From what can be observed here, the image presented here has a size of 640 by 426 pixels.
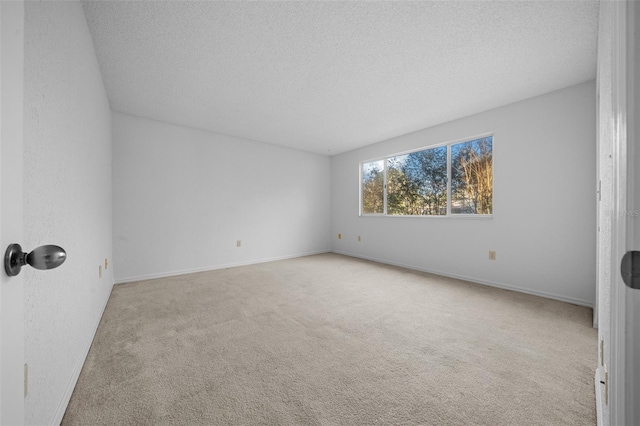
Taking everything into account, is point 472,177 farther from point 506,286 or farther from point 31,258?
point 31,258

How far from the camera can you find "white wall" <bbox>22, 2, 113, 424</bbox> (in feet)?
3.17

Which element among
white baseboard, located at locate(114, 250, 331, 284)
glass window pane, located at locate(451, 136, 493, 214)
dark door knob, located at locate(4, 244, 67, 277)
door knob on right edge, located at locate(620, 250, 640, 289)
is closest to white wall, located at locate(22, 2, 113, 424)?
dark door knob, located at locate(4, 244, 67, 277)

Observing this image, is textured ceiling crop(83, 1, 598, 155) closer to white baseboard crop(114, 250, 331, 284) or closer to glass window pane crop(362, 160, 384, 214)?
glass window pane crop(362, 160, 384, 214)

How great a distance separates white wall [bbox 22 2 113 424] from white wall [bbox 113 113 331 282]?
1.74 metres

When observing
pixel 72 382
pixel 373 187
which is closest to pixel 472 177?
pixel 373 187

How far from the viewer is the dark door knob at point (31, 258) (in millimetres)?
454

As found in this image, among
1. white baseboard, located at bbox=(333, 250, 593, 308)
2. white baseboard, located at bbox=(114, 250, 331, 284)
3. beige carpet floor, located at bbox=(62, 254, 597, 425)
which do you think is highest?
white baseboard, located at bbox=(114, 250, 331, 284)

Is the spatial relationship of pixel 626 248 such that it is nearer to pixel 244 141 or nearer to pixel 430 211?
pixel 430 211

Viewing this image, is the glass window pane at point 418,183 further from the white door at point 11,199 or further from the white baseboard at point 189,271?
the white door at point 11,199

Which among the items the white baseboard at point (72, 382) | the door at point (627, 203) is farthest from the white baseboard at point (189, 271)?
the door at point (627, 203)

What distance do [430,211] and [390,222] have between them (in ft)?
2.50

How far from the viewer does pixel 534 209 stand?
2.93 m

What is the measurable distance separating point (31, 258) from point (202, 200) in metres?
3.91

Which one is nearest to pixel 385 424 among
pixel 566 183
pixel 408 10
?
pixel 408 10
